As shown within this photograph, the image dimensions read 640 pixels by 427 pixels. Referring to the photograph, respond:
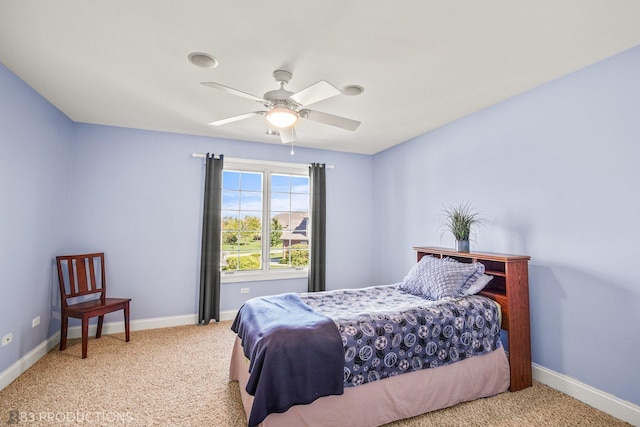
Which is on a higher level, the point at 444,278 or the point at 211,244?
the point at 211,244

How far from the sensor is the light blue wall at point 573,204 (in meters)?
2.11

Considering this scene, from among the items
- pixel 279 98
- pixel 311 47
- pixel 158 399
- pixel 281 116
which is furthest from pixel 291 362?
pixel 311 47

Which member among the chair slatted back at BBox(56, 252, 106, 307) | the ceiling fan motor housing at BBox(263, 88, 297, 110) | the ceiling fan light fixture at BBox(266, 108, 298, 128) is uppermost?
the ceiling fan motor housing at BBox(263, 88, 297, 110)

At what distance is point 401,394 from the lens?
2062mm

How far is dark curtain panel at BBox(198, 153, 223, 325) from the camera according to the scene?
4.01m

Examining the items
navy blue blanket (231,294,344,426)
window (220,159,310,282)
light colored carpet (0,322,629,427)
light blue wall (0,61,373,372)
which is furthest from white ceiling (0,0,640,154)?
light colored carpet (0,322,629,427)

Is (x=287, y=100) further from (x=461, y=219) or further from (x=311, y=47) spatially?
(x=461, y=219)

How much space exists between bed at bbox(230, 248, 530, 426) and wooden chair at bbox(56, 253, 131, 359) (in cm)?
165

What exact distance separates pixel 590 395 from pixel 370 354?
178cm

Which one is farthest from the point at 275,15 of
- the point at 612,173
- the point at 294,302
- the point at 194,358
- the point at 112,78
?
the point at 194,358

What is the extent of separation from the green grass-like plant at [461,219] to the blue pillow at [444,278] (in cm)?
31

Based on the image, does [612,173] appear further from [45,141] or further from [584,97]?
[45,141]

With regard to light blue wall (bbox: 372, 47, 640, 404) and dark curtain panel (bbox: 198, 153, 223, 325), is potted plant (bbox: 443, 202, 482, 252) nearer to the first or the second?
light blue wall (bbox: 372, 47, 640, 404)

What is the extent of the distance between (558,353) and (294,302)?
88.3 inches
